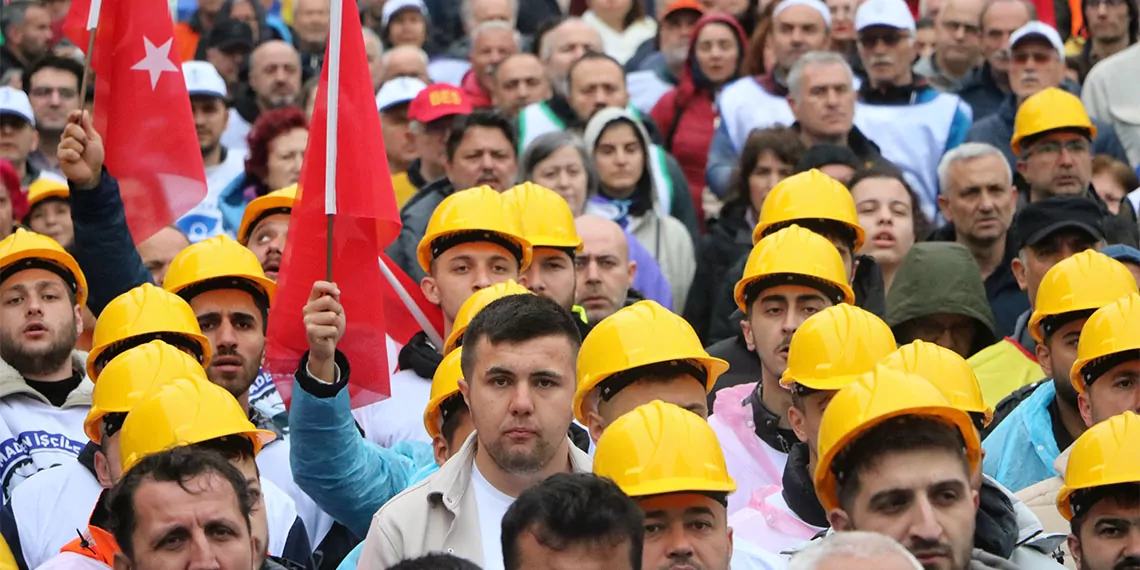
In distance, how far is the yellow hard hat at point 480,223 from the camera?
360 inches

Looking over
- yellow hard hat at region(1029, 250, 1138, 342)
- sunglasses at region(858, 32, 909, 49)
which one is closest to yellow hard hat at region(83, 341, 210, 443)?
yellow hard hat at region(1029, 250, 1138, 342)

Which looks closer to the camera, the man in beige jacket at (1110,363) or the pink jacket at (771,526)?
the pink jacket at (771,526)

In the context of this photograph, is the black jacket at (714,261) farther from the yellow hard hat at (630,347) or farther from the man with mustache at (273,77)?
the man with mustache at (273,77)

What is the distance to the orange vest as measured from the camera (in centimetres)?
684

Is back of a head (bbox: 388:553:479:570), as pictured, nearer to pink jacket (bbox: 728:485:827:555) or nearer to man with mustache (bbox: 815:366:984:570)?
man with mustache (bbox: 815:366:984:570)

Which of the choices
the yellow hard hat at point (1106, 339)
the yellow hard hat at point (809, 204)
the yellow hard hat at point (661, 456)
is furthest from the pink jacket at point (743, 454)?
the yellow hard hat at point (809, 204)

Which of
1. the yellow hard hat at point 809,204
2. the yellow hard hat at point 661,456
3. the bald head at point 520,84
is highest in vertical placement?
the bald head at point 520,84

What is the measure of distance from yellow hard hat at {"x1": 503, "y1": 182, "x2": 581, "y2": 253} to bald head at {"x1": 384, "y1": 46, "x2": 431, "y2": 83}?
426 cm

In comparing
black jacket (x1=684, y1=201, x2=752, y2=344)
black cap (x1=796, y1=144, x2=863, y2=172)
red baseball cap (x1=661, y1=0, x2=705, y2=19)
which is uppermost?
red baseball cap (x1=661, y1=0, x2=705, y2=19)

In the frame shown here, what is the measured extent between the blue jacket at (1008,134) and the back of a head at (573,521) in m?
7.01

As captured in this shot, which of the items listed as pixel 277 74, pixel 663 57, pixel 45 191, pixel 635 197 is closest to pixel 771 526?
pixel 635 197

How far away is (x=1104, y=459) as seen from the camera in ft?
22.3

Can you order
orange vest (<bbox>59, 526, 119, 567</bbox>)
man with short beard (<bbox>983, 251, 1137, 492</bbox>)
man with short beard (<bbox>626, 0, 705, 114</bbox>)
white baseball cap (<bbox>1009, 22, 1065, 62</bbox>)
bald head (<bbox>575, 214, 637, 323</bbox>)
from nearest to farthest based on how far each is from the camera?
orange vest (<bbox>59, 526, 119, 567</bbox>) → man with short beard (<bbox>983, 251, 1137, 492</bbox>) → bald head (<bbox>575, 214, 637, 323</bbox>) → white baseball cap (<bbox>1009, 22, 1065, 62</bbox>) → man with short beard (<bbox>626, 0, 705, 114</bbox>)

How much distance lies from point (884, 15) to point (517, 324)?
6.67 m
